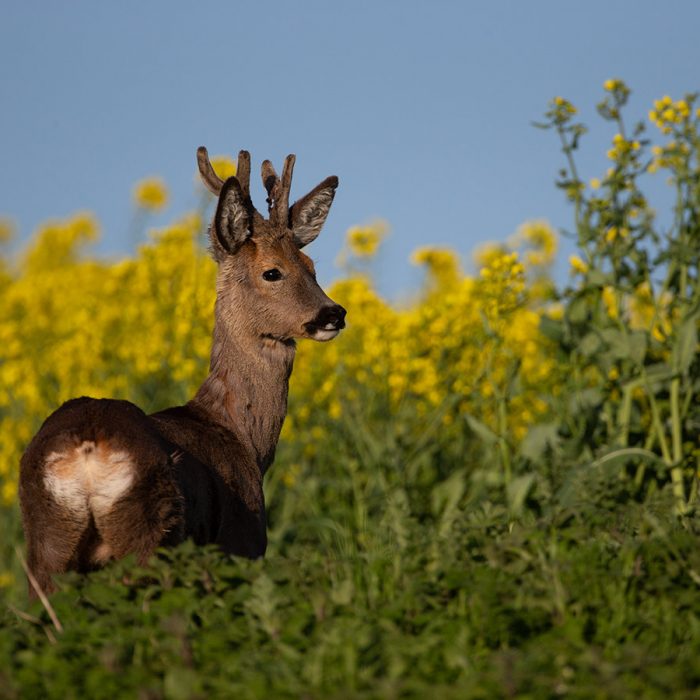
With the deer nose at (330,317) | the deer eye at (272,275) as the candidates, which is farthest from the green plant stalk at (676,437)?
the deer eye at (272,275)

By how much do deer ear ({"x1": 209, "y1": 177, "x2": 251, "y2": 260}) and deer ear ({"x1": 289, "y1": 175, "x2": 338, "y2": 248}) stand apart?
0.45 m

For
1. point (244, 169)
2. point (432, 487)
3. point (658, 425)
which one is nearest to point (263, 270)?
point (244, 169)

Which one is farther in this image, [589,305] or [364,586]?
[589,305]

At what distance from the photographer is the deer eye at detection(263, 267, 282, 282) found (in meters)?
6.50

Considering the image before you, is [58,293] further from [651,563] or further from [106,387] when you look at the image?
[651,563]

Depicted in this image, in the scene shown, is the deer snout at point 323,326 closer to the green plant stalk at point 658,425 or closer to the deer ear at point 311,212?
the deer ear at point 311,212

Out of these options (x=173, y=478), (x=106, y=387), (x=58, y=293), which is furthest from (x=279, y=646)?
(x=58, y=293)

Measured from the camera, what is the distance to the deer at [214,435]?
4.73 meters

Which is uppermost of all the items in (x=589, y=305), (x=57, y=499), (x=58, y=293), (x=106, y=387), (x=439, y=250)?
(x=58, y=293)

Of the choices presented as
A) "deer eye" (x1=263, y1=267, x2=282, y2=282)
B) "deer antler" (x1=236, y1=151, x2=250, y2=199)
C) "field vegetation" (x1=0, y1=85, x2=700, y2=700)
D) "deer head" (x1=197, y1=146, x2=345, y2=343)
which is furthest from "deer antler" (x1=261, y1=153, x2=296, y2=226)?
"field vegetation" (x1=0, y1=85, x2=700, y2=700)

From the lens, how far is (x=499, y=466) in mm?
8312

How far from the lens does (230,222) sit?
6.49 meters

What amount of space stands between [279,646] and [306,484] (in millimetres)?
6060

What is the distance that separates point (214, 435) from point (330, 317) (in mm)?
922
